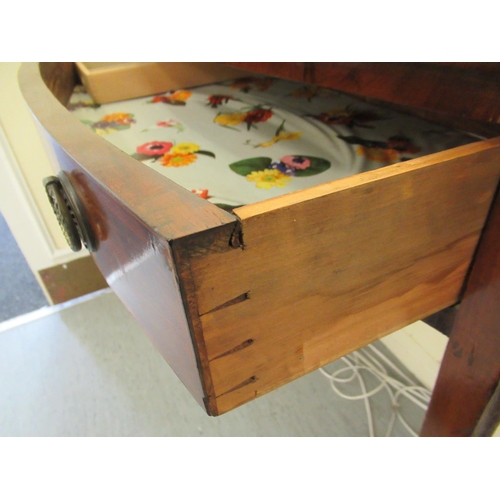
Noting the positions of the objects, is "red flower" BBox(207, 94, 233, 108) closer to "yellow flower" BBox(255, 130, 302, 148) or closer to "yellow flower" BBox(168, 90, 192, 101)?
"yellow flower" BBox(168, 90, 192, 101)

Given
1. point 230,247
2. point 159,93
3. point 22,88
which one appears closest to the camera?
point 230,247

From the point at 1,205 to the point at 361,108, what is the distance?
97 cm

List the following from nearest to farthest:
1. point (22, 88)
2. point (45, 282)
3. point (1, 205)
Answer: point (22, 88), point (1, 205), point (45, 282)

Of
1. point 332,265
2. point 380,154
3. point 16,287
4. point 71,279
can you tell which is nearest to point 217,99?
point 380,154

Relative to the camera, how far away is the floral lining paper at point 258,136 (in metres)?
0.47

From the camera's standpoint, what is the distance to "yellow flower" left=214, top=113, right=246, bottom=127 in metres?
0.65

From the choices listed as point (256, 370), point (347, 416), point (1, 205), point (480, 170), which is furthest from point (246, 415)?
point (1, 205)

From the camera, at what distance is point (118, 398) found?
3.19 ft

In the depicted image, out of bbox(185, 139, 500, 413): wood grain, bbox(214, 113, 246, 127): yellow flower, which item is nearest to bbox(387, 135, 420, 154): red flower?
bbox(185, 139, 500, 413): wood grain

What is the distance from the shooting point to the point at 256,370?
0.35 meters

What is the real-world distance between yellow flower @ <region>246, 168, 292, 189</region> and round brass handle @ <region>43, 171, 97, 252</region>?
183 mm

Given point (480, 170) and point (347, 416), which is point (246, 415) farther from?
point (480, 170)

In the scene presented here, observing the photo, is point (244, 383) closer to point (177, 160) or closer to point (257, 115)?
point (177, 160)

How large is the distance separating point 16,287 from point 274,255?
137 cm
